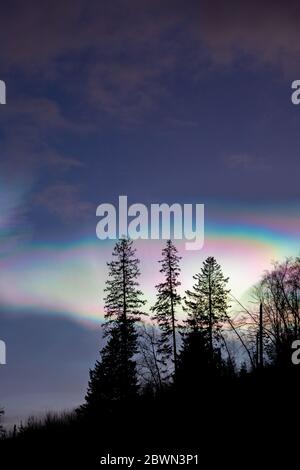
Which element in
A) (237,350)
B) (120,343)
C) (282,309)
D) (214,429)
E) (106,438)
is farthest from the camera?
(237,350)

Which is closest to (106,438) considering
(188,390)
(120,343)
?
(188,390)

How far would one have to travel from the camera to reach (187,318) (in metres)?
57.4

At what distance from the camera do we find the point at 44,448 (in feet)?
105

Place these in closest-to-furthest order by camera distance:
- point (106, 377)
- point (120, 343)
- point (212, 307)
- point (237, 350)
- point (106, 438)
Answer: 1. point (106, 438)
2. point (120, 343)
3. point (106, 377)
4. point (212, 307)
5. point (237, 350)

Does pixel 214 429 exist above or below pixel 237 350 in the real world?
below

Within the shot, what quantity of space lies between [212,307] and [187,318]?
4069 millimetres

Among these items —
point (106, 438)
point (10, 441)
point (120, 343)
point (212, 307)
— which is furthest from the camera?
point (212, 307)

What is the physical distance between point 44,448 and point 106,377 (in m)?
22.2
